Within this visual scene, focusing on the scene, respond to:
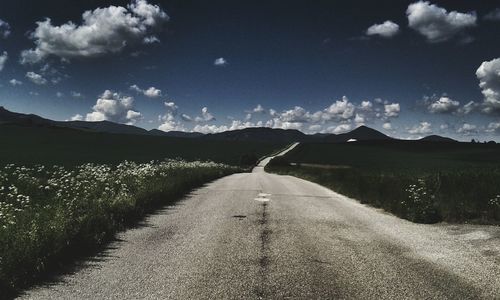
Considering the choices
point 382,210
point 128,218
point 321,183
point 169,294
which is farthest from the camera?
point 321,183

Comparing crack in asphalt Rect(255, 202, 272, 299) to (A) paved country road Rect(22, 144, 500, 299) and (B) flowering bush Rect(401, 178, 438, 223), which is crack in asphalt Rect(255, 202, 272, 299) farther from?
(B) flowering bush Rect(401, 178, 438, 223)

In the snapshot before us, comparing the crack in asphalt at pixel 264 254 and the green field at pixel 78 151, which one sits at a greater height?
the green field at pixel 78 151

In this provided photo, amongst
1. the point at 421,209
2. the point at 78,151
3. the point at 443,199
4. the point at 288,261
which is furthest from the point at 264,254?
the point at 78,151

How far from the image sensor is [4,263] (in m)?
6.74

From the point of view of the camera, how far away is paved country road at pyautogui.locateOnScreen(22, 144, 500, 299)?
6516 mm

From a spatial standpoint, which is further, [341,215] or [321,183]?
[321,183]

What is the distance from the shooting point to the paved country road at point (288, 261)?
6.52 meters

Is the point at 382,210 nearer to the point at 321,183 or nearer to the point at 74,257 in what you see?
the point at 74,257

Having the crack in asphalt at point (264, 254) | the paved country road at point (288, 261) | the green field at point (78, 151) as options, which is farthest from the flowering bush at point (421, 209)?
the green field at point (78, 151)

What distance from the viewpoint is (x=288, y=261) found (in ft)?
26.8

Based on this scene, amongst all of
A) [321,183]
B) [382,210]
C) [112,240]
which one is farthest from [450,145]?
[112,240]

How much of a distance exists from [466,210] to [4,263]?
42.3 feet

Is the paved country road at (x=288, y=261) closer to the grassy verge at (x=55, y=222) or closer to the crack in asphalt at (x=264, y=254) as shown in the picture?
the crack in asphalt at (x=264, y=254)

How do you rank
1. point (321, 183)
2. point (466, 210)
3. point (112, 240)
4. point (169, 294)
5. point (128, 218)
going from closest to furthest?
1. point (169, 294)
2. point (112, 240)
3. point (128, 218)
4. point (466, 210)
5. point (321, 183)
